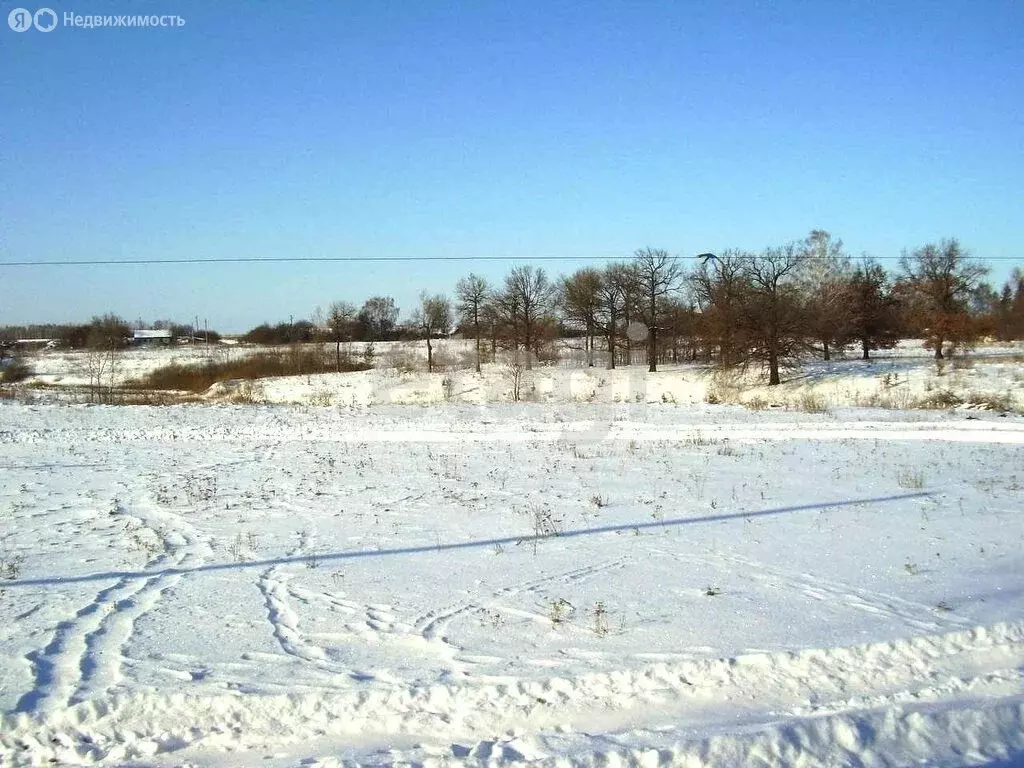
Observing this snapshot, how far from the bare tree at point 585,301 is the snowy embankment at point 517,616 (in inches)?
1814

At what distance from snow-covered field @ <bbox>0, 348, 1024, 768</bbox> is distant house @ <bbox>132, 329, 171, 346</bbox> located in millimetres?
107623

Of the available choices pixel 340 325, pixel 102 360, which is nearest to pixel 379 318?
pixel 340 325

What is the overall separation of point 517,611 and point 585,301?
54.7m

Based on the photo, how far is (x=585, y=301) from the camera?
200 ft

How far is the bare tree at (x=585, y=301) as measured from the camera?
201 ft

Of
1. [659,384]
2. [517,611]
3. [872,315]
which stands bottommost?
[659,384]

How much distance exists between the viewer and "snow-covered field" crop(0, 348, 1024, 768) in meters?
4.89

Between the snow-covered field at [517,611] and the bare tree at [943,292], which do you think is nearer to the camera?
the snow-covered field at [517,611]

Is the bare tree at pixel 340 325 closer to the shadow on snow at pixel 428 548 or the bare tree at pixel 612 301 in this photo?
the bare tree at pixel 612 301

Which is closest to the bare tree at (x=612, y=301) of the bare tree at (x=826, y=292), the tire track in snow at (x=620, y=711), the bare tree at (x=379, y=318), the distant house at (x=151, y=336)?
the bare tree at (x=826, y=292)

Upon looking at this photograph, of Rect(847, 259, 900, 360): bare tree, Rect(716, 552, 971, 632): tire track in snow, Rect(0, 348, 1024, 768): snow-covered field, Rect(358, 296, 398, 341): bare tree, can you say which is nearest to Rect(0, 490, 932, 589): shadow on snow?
Rect(0, 348, 1024, 768): snow-covered field

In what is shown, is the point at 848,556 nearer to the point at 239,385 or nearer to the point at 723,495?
the point at 723,495

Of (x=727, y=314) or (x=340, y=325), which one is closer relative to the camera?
(x=727, y=314)

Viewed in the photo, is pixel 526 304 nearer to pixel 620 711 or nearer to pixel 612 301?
pixel 612 301
